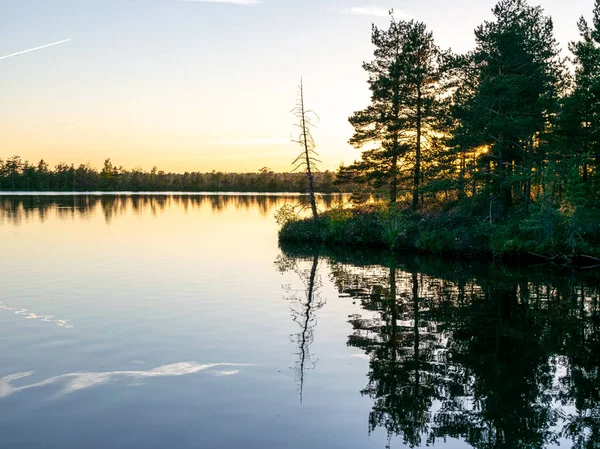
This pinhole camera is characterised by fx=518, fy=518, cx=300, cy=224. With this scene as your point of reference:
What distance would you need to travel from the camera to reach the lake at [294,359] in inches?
394

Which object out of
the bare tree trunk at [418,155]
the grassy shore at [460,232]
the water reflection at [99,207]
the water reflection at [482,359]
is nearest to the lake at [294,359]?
the water reflection at [482,359]

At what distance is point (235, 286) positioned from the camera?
24.5 meters

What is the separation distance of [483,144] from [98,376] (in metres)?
34.4

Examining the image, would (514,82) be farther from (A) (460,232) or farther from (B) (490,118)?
(A) (460,232)

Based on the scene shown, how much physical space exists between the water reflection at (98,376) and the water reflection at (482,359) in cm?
423

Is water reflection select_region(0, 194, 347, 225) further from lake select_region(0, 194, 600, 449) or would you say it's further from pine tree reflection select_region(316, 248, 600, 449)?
lake select_region(0, 194, 600, 449)

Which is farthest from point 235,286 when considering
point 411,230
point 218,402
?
point 411,230

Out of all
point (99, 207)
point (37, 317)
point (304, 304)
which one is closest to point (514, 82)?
point (304, 304)

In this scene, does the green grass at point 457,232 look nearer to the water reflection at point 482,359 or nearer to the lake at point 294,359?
the lake at point 294,359

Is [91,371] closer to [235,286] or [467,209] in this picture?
[235,286]

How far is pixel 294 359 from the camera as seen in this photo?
14.3 meters

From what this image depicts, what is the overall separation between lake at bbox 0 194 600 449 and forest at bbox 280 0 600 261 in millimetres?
5913

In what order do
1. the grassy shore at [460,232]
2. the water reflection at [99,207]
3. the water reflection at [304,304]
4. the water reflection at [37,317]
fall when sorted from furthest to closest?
the water reflection at [99,207]
the grassy shore at [460,232]
the water reflection at [37,317]
the water reflection at [304,304]

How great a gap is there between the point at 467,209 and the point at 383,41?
1824cm
